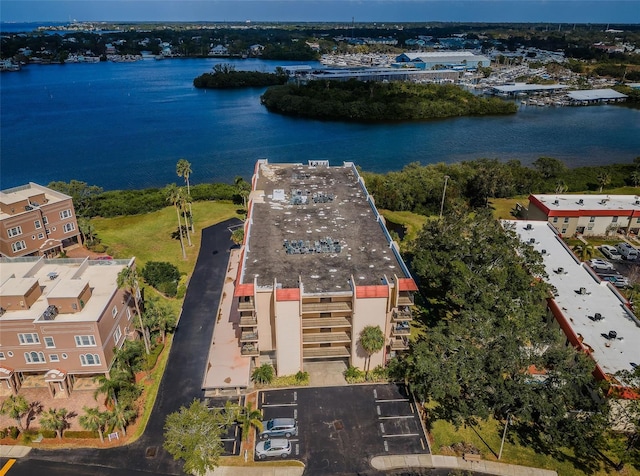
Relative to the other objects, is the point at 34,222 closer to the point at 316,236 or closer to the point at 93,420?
the point at 93,420

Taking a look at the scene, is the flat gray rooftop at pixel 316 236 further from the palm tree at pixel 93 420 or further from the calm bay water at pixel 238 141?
the calm bay water at pixel 238 141

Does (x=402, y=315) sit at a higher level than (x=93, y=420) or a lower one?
higher

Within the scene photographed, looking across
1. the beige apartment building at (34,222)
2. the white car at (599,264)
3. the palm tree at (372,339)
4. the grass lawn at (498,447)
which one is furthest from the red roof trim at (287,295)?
the white car at (599,264)

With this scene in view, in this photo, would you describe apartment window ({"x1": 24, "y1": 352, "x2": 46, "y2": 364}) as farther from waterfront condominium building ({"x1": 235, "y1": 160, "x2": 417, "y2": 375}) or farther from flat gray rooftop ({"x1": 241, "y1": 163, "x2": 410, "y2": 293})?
flat gray rooftop ({"x1": 241, "y1": 163, "x2": 410, "y2": 293})

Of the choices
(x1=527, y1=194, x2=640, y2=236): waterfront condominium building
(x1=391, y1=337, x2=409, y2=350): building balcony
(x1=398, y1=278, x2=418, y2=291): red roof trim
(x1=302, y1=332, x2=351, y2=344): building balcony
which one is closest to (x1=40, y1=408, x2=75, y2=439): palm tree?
(x1=302, y1=332, x2=351, y2=344): building balcony

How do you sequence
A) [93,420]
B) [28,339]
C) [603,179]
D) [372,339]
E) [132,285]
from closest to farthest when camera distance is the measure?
[93,420] → [28,339] → [372,339] → [132,285] → [603,179]

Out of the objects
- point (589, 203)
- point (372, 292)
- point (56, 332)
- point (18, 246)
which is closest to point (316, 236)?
point (372, 292)
